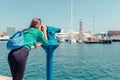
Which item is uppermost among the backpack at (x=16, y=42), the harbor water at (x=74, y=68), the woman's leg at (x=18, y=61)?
the backpack at (x=16, y=42)

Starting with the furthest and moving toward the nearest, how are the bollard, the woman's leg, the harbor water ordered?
1. the harbor water
2. the bollard
3. the woman's leg

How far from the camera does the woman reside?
3.50 m

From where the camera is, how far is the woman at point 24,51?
3504 mm

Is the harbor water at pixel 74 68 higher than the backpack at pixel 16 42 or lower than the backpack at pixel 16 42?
lower

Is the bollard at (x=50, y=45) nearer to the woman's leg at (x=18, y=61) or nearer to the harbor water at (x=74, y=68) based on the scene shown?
the woman's leg at (x=18, y=61)

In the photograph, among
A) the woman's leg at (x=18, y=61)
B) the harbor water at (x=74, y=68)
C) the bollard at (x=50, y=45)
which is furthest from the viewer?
the harbor water at (x=74, y=68)

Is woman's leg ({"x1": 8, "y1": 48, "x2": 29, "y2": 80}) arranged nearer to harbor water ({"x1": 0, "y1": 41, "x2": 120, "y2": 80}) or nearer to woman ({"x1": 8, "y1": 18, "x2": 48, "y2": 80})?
woman ({"x1": 8, "y1": 18, "x2": 48, "y2": 80})

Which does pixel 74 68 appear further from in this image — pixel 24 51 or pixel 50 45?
pixel 24 51

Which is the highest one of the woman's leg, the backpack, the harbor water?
the backpack

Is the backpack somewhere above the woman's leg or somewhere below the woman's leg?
above

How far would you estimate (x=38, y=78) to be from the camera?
44.2 ft

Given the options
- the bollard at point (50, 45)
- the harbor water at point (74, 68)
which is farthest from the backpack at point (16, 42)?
the harbor water at point (74, 68)

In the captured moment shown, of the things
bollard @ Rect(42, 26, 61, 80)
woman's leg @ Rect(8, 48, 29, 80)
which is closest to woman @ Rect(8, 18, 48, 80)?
woman's leg @ Rect(8, 48, 29, 80)

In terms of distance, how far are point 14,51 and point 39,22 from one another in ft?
2.27
